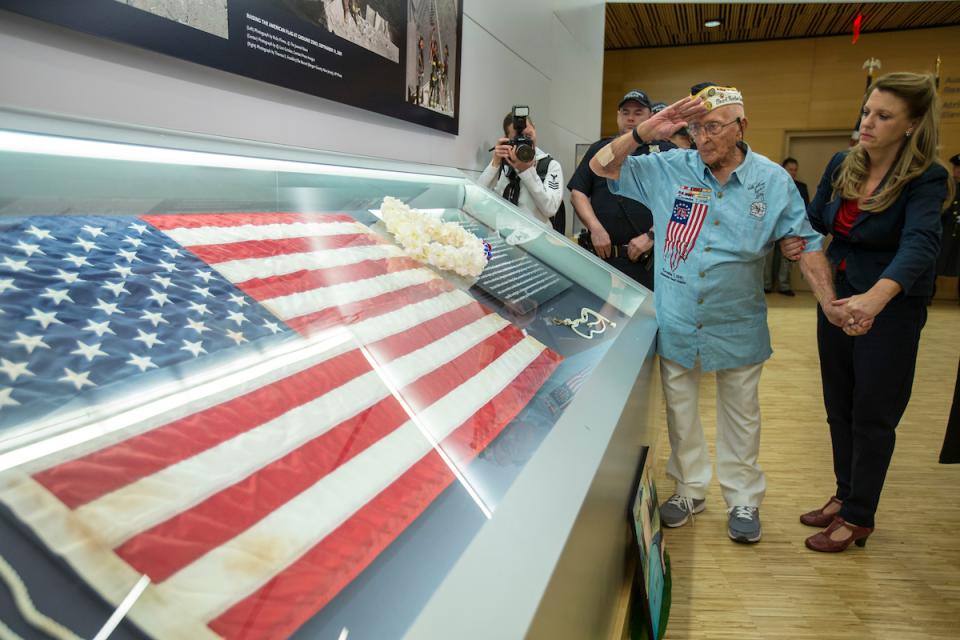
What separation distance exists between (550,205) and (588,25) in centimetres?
370

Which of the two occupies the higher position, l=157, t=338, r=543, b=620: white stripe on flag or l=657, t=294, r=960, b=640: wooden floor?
l=157, t=338, r=543, b=620: white stripe on flag

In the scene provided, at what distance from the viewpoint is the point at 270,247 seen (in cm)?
118

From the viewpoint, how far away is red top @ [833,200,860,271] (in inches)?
80.3

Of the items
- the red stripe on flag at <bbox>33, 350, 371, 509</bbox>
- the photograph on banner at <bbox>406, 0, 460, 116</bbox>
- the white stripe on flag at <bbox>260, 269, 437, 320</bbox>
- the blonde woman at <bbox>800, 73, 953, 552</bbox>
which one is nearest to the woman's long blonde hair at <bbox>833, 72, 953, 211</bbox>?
the blonde woman at <bbox>800, 73, 953, 552</bbox>

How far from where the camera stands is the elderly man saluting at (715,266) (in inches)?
75.2

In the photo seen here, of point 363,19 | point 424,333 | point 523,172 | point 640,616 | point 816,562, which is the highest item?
point 363,19

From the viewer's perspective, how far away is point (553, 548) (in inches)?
25.6

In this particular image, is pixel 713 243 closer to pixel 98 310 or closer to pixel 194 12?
pixel 194 12

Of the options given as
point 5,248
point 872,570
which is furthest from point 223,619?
point 872,570

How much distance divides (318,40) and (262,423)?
1616mm

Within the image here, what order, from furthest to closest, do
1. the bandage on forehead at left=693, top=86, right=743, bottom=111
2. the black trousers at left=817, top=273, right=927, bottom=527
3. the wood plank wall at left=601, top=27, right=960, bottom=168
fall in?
the wood plank wall at left=601, top=27, right=960, bottom=168 → the black trousers at left=817, top=273, right=927, bottom=527 → the bandage on forehead at left=693, top=86, right=743, bottom=111

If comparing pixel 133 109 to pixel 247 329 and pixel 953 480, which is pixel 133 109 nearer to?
pixel 247 329

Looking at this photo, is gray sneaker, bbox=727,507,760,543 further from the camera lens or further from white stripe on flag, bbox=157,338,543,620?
the camera lens

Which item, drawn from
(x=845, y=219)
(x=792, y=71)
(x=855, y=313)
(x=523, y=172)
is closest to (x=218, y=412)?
(x=855, y=313)
